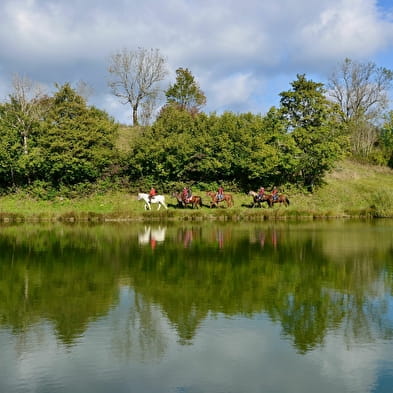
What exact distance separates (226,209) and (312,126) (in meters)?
11.6

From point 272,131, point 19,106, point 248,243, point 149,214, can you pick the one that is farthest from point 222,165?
point 248,243

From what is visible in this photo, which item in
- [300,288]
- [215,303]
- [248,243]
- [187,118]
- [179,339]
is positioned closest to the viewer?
[179,339]

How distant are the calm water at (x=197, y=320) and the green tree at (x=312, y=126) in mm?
21777

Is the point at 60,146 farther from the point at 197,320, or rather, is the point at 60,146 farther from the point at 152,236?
the point at 197,320

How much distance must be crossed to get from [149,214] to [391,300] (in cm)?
2345

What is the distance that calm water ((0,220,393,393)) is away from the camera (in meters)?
7.07

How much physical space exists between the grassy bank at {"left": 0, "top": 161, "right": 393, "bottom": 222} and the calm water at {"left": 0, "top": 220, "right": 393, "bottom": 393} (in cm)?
1385

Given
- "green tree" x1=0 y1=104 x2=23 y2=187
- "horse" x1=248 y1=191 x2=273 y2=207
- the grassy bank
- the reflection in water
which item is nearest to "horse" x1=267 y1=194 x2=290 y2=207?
"horse" x1=248 y1=191 x2=273 y2=207

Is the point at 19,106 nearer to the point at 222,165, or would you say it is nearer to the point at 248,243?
the point at 222,165

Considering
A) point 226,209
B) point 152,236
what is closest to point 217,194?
point 226,209

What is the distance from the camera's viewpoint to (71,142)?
126 ft

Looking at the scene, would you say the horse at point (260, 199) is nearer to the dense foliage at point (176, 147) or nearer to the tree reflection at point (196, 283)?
the dense foliage at point (176, 147)

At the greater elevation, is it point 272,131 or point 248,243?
point 272,131

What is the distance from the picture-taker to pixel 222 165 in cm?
4041
